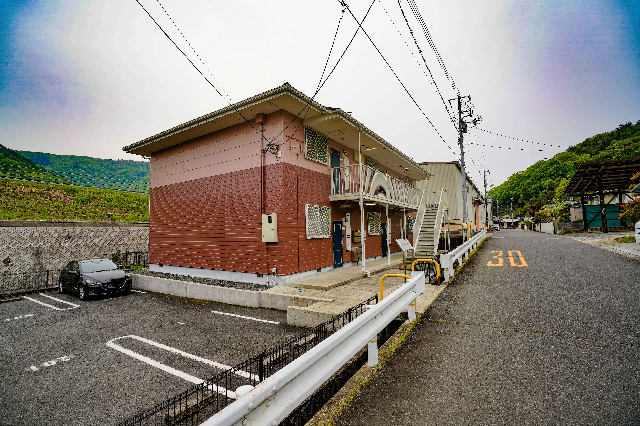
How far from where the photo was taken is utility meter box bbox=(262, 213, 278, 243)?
10.1 m

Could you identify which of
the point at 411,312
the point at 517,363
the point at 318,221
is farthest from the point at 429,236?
the point at 517,363

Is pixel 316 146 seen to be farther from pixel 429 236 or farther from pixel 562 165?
pixel 562 165

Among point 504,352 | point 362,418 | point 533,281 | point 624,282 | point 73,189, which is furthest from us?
point 73,189

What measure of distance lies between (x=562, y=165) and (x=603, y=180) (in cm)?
6867

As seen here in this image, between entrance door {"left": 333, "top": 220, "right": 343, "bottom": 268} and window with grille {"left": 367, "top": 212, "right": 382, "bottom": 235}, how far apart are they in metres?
2.95

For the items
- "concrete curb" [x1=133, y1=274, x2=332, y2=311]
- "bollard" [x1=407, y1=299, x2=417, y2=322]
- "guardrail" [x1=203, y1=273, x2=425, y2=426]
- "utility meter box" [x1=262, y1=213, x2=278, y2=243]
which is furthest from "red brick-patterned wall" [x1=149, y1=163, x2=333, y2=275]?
"guardrail" [x1=203, y1=273, x2=425, y2=426]

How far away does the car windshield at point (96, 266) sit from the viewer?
11074mm

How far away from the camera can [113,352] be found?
560cm

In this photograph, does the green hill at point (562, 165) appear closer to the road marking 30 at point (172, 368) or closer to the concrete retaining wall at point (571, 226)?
the concrete retaining wall at point (571, 226)

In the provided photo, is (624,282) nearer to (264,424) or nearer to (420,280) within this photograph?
(420,280)

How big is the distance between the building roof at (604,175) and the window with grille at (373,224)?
16.9 metres

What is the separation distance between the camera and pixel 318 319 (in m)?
6.12

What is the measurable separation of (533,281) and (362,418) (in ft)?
24.7

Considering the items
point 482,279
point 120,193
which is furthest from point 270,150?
point 120,193
